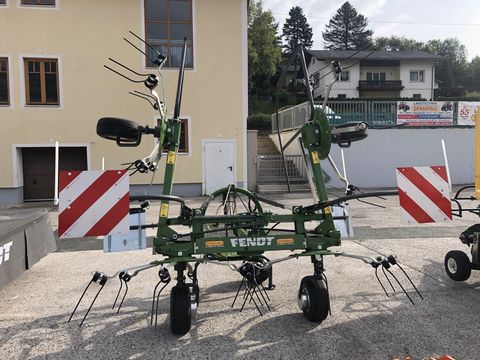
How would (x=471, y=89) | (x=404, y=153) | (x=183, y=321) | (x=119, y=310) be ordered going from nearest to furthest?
(x=183, y=321) < (x=119, y=310) < (x=404, y=153) < (x=471, y=89)

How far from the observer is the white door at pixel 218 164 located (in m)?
15.7

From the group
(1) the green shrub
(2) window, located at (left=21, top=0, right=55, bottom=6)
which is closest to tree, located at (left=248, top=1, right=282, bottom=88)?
(1) the green shrub


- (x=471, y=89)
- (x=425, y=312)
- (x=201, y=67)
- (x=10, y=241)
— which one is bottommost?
(x=425, y=312)

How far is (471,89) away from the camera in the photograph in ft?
286

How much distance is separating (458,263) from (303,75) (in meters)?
2.74

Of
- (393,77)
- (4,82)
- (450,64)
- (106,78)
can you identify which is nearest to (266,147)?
(106,78)

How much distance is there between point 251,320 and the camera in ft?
12.8

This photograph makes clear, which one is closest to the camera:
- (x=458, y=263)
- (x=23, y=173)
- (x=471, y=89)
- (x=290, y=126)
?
(x=458, y=263)

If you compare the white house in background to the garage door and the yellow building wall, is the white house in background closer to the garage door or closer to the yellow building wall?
the yellow building wall

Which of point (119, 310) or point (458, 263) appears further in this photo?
point (458, 263)

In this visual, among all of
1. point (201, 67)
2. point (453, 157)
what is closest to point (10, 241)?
point (201, 67)

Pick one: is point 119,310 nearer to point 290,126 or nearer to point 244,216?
point 244,216

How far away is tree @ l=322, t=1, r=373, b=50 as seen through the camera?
281 feet

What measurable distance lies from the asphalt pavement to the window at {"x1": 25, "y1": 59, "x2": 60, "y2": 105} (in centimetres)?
1063
